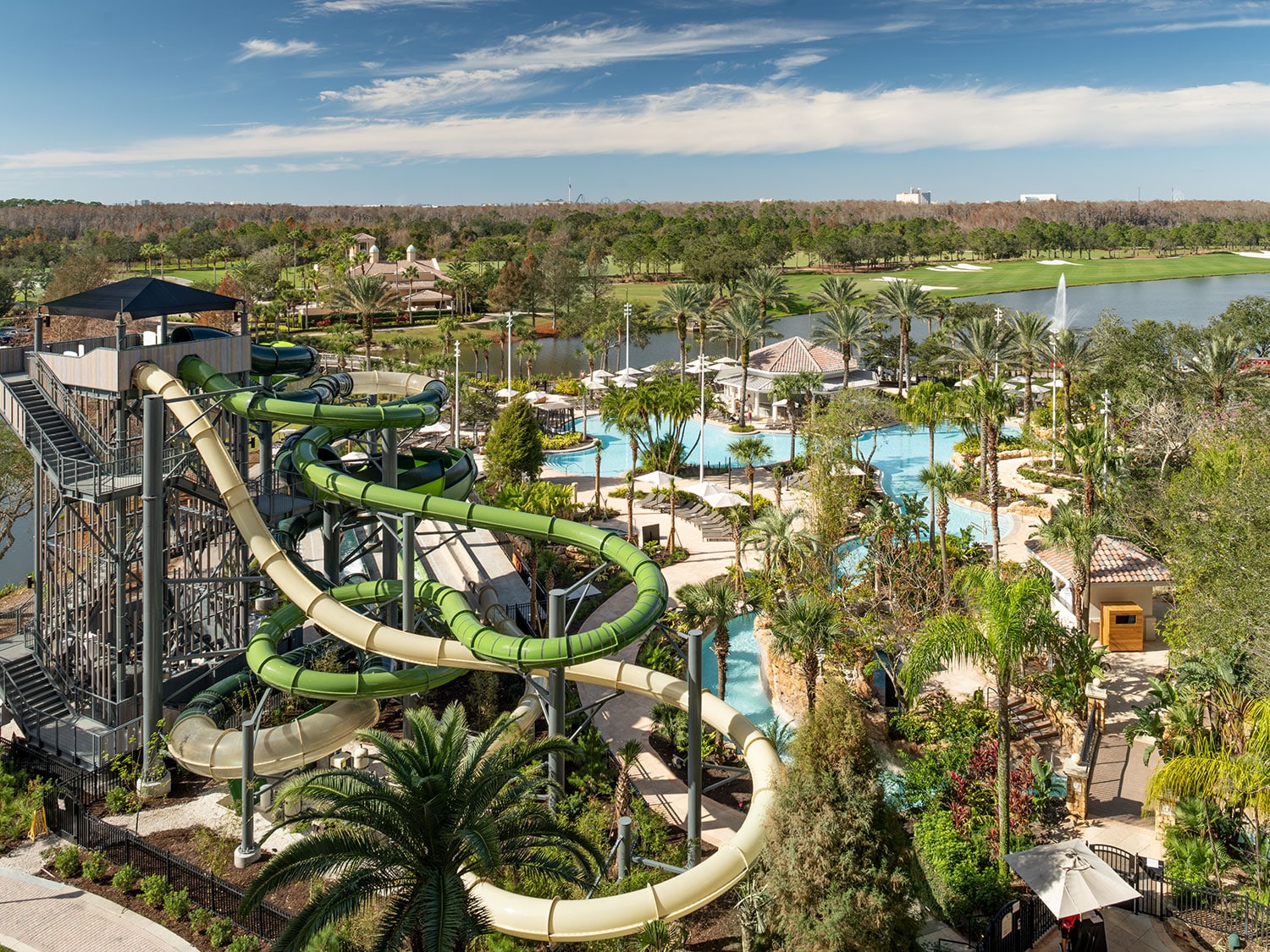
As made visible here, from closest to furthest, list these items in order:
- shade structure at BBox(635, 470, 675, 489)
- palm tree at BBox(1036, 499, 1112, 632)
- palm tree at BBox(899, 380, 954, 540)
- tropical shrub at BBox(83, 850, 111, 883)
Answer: tropical shrub at BBox(83, 850, 111, 883) → palm tree at BBox(1036, 499, 1112, 632) → shade structure at BBox(635, 470, 675, 489) → palm tree at BBox(899, 380, 954, 540)

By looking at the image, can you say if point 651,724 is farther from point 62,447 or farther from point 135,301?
point 135,301

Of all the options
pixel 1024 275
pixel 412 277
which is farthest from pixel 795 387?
pixel 1024 275

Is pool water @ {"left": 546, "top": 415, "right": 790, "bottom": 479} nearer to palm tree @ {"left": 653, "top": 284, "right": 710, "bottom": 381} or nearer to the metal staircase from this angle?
palm tree @ {"left": 653, "top": 284, "right": 710, "bottom": 381}

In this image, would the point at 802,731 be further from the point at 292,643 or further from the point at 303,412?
the point at 292,643

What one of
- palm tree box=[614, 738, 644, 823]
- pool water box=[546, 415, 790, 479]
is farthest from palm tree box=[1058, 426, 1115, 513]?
pool water box=[546, 415, 790, 479]

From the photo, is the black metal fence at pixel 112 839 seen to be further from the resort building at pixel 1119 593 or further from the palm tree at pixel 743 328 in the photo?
the palm tree at pixel 743 328
